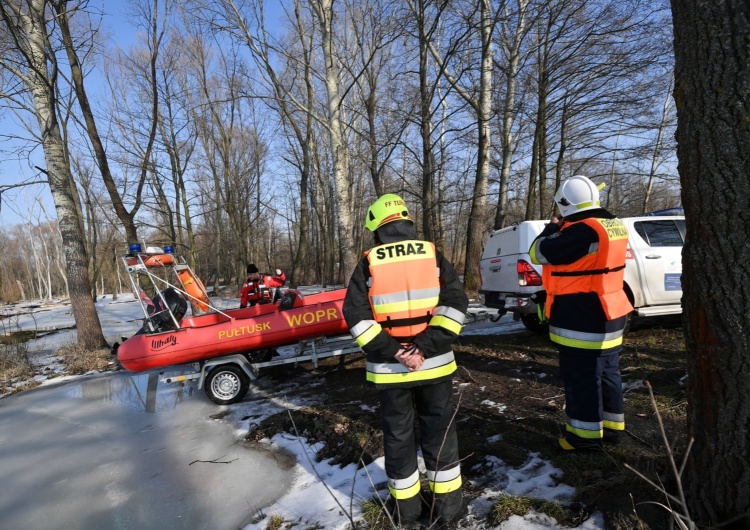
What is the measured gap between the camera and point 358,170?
27.8 metres

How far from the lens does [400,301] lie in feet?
8.02

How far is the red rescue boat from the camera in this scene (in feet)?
17.1

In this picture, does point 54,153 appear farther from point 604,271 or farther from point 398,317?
point 604,271

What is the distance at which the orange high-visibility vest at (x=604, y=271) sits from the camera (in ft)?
9.07

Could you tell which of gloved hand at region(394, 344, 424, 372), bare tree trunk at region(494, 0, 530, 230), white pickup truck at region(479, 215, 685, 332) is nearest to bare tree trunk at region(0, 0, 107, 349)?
white pickup truck at region(479, 215, 685, 332)

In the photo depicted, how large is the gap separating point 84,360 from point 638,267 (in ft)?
31.2

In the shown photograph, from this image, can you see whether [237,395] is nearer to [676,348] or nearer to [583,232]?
[583,232]

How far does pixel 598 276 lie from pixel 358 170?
2590 cm

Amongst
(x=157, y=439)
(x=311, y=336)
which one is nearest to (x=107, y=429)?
(x=157, y=439)

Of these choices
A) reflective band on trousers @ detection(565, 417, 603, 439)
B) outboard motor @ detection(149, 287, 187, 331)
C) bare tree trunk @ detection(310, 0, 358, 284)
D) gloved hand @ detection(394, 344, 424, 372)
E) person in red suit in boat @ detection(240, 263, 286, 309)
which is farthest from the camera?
person in red suit in boat @ detection(240, 263, 286, 309)

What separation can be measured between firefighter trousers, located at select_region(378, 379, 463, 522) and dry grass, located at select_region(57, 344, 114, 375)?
7.16 meters

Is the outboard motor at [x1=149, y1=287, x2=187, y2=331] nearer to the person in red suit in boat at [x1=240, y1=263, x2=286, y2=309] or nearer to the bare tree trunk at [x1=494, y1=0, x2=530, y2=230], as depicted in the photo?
the person in red suit in boat at [x1=240, y1=263, x2=286, y2=309]

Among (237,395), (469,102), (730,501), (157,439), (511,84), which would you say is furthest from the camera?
(511,84)

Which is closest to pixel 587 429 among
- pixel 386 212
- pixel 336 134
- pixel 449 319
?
pixel 449 319
